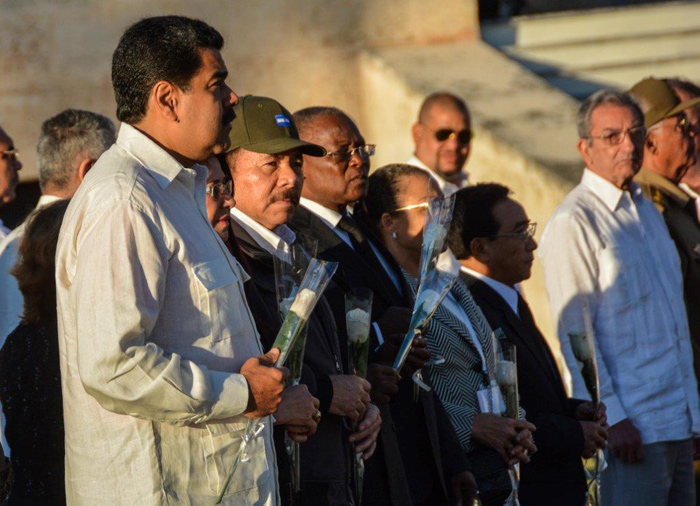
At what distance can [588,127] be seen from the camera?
271 inches

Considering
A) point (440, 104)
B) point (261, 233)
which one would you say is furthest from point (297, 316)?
point (440, 104)

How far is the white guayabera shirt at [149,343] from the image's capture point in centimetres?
329

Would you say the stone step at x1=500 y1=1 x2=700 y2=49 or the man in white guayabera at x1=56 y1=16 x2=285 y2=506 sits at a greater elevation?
the stone step at x1=500 y1=1 x2=700 y2=49

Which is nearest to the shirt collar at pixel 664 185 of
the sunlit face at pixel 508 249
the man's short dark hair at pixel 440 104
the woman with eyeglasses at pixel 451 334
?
the man's short dark hair at pixel 440 104

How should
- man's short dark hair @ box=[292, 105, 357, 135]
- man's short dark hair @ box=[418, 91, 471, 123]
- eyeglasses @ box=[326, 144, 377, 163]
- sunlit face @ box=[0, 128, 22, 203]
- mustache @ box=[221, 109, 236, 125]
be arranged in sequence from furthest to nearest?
man's short dark hair @ box=[418, 91, 471, 123] < sunlit face @ box=[0, 128, 22, 203] < man's short dark hair @ box=[292, 105, 357, 135] < eyeglasses @ box=[326, 144, 377, 163] < mustache @ box=[221, 109, 236, 125]

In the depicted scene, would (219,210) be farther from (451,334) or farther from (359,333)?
(451,334)

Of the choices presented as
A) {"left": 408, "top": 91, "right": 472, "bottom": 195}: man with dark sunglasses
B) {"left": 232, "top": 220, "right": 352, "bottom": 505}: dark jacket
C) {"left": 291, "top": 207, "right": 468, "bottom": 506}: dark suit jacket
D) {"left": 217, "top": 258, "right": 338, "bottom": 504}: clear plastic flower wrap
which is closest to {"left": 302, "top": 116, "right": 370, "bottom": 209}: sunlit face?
{"left": 291, "top": 207, "right": 468, "bottom": 506}: dark suit jacket

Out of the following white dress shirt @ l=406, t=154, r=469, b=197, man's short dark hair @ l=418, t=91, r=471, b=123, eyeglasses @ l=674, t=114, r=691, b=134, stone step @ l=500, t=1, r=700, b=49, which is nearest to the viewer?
eyeglasses @ l=674, t=114, r=691, b=134

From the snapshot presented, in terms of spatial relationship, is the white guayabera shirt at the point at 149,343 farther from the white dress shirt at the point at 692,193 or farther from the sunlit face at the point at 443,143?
the white dress shirt at the point at 692,193

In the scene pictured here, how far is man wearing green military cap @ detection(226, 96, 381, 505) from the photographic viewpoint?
4.34 meters

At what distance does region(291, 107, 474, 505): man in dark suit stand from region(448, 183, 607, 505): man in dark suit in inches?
23.8

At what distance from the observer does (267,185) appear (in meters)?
4.70

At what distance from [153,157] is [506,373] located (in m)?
2.30

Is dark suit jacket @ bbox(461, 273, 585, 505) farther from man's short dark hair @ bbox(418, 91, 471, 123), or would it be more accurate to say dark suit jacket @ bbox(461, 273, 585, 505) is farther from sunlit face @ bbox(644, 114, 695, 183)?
man's short dark hair @ bbox(418, 91, 471, 123)
